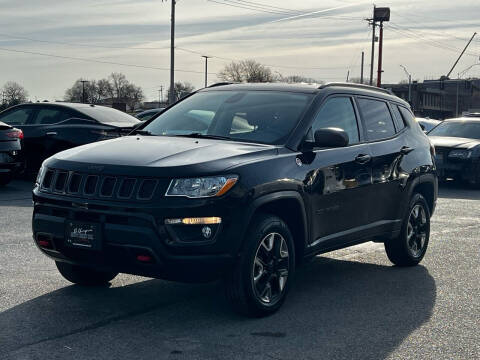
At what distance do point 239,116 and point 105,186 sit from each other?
158 cm

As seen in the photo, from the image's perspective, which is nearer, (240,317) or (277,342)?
(277,342)

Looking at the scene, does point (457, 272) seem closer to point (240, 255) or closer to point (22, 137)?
point (240, 255)

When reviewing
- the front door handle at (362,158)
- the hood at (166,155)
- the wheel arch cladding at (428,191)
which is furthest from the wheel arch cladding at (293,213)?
the wheel arch cladding at (428,191)

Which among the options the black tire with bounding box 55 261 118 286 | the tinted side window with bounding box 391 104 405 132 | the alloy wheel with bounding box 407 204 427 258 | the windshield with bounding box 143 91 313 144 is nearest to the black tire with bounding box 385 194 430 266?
the alloy wheel with bounding box 407 204 427 258

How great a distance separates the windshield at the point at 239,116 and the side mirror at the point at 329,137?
0.78 ft

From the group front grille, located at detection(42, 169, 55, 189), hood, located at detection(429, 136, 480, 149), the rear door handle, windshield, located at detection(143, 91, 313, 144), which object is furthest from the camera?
hood, located at detection(429, 136, 480, 149)

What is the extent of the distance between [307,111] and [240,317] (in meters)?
1.74

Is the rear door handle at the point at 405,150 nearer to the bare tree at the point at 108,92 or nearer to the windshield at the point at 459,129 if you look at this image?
the windshield at the point at 459,129

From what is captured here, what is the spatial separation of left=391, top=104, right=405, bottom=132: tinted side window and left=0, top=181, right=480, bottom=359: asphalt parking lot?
1.41m

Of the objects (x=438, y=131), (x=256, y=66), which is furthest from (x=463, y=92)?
(x=438, y=131)

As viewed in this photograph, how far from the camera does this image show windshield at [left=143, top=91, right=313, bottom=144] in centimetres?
590

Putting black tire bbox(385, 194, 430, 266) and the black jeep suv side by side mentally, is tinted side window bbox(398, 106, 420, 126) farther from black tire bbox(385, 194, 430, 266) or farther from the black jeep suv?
black tire bbox(385, 194, 430, 266)

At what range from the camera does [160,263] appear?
4820mm

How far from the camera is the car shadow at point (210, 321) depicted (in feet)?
15.2
